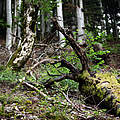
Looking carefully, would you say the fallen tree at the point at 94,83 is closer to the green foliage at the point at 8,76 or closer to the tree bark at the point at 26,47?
the green foliage at the point at 8,76

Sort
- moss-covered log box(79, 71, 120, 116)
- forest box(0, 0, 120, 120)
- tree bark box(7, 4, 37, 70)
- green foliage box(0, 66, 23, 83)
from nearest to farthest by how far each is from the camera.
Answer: forest box(0, 0, 120, 120) < moss-covered log box(79, 71, 120, 116) < green foliage box(0, 66, 23, 83) < tree bark box(7, 4, 37, 70)

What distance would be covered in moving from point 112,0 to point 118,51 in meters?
15.1

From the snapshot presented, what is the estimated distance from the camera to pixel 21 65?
5.40 meters

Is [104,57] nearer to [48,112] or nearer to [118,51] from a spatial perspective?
[48,112]

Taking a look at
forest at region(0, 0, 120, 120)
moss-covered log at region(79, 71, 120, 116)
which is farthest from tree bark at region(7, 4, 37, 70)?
moss-covered log at region(79, 71, 120, 116)

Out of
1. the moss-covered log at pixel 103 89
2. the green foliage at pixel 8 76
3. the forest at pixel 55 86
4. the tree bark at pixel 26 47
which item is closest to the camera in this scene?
the forest at pixel 55 86

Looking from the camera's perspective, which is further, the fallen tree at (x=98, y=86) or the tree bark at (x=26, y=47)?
the tree bark at (x=26, y=47)

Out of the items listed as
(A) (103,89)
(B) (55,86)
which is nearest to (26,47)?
(B) (55,86)

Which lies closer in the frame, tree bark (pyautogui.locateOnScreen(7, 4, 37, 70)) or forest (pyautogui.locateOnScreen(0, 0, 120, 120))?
forest (pyautogui.locateOnScreen(0, 0, 120, 120))

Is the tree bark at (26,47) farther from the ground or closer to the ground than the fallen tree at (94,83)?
farther from the ground

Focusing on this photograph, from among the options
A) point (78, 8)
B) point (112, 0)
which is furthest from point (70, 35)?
point (112, 0)

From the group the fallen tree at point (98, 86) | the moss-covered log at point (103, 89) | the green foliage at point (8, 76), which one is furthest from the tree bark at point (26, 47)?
the moss-covered log at point (103, 89)

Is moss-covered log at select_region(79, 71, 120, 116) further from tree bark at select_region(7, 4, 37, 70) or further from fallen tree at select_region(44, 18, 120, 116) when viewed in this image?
tree bark at select_region(7, 4, 37, 70)

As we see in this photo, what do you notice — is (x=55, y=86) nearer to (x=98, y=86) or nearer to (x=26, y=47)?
(x=98, y=86)
